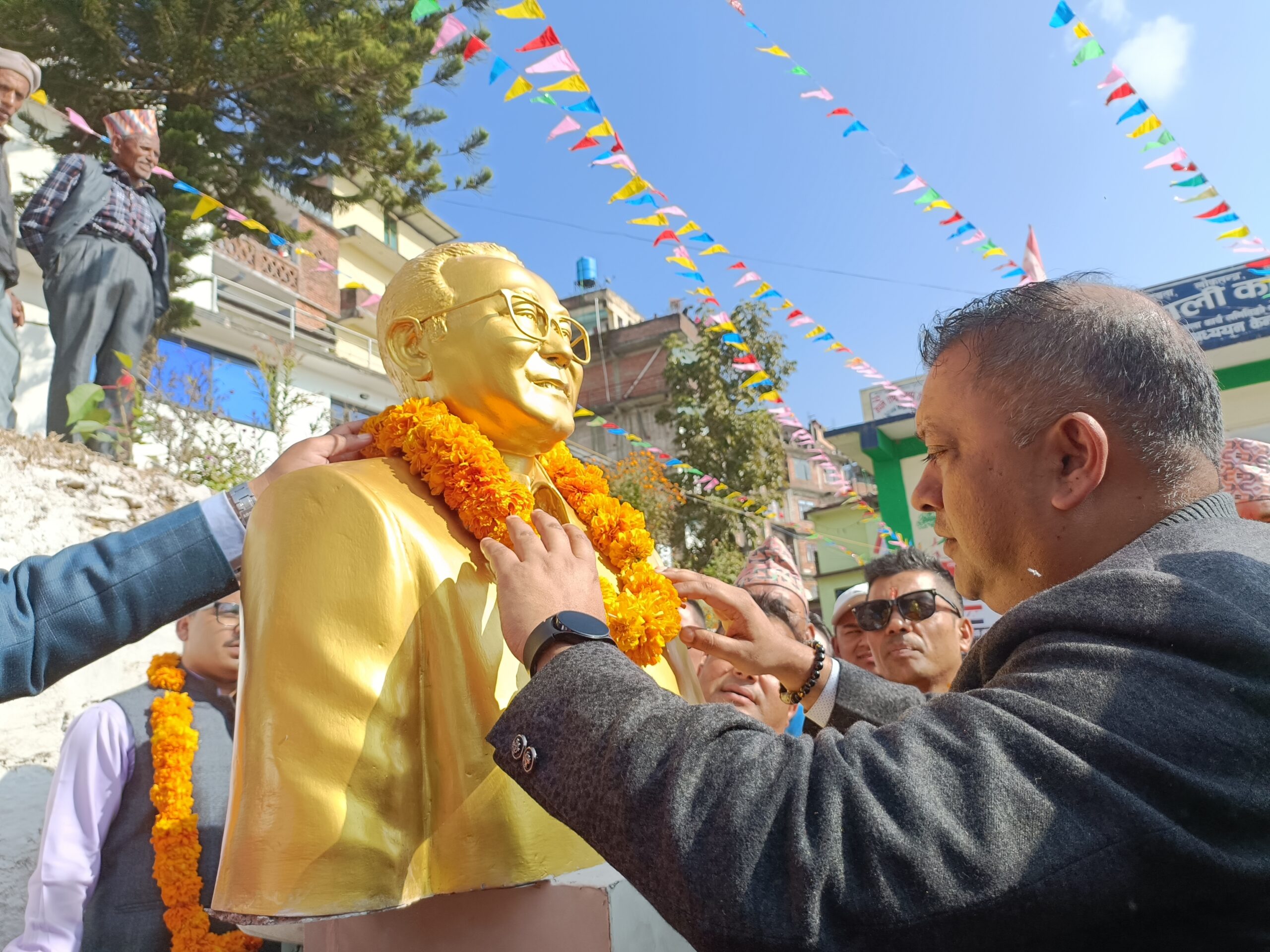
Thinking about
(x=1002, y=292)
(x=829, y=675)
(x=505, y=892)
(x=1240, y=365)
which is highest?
(x=1240, y=365)

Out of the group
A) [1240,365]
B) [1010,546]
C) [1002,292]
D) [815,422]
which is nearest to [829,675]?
[1010,546]

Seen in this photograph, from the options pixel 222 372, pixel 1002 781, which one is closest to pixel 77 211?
pixel 1002 781

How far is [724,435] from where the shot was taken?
13.7 m

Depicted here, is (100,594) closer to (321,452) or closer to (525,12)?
(321,452)

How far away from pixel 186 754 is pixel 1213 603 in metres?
2.96

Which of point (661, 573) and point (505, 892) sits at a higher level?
point (661, 573)

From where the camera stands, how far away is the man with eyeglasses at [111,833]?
98.7 inches

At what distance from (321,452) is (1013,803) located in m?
1.81

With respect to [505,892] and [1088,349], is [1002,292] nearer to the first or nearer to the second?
[1088,349]

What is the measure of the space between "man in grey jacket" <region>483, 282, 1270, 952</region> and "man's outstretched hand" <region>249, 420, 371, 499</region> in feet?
3.74

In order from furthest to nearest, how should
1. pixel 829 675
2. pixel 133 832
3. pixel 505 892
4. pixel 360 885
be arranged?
pixel 133 832, pixel 829 675, pixel 505 892, pixel 360 885

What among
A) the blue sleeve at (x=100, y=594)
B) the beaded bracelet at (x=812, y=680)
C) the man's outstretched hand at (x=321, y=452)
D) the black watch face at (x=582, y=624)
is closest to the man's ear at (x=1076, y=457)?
the black watch face at (x=582, y=624)

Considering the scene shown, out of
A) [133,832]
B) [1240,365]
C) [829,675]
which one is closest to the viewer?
[829,675]

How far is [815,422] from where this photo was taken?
29.6 m
